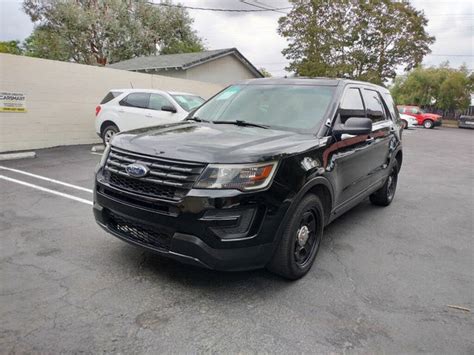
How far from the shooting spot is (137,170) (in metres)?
2.76

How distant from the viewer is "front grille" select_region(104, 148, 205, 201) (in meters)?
2.61

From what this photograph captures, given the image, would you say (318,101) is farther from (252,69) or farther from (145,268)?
(252,69)

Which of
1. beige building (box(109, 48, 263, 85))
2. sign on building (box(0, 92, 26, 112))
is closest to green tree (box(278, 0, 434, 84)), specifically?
beige building (box(109, 48, 263, 85))

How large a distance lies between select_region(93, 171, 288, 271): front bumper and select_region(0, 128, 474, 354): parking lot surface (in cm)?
39

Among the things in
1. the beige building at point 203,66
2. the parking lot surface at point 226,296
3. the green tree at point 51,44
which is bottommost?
the parking lot surface at point 226,296

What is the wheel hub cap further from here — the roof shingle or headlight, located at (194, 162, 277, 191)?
the roof shingle

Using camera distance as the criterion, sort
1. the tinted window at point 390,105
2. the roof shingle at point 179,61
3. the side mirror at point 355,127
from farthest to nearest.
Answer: the roof shingle at point 179,61 < the tinted window at point 390,105 < the side mirror at point 355,127

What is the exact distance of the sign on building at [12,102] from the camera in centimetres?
895

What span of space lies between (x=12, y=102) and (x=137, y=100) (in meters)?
3.12

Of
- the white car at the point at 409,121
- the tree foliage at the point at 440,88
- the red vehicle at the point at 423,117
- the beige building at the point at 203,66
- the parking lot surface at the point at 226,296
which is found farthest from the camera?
the tree foliage at the point at 440,88

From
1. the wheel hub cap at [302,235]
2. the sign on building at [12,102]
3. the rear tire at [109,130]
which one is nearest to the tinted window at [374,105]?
the wheel hub cap at [302,235]

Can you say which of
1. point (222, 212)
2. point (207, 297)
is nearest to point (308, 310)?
point (207, 297)

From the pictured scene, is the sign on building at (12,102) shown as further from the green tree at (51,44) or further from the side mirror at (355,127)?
the green tree at (51,44)

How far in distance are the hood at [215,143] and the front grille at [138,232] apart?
1.91 ft
